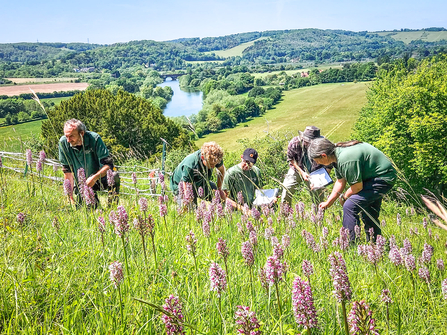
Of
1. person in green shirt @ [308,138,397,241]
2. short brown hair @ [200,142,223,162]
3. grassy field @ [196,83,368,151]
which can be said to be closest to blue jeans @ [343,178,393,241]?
person in green shirt @ [308,138,397,241]

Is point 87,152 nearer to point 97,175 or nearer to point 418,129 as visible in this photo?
point 97,175

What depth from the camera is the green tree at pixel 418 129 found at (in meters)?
32.6

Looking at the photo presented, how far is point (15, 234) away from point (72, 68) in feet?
660

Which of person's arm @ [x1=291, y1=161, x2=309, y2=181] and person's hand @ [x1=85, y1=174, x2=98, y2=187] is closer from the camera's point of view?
person's hand @ [x1=85, y1=174, x2=98, y2=187]

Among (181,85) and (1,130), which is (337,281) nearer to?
(1,130)

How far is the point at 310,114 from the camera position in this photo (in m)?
101

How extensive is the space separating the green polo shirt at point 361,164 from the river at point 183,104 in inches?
4051

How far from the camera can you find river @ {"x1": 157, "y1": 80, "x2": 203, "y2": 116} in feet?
388

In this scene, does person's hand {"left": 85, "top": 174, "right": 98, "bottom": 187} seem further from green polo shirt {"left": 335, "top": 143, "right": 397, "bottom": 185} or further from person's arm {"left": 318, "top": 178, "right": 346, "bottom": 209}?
green polo shirt {"left": 335, "top": 143, "right": 397, "bottom": 185}

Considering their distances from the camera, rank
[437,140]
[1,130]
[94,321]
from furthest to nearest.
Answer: [1,130], [437,140], [94,321]

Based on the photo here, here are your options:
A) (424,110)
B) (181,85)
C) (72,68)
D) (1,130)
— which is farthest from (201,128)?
(72,68)

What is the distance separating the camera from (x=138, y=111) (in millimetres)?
55188

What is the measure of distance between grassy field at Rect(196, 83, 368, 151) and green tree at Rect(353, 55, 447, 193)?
31013mm

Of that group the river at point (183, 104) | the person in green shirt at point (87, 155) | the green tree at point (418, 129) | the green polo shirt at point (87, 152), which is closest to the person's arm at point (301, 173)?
the person in green shirt at point (87, 155)
